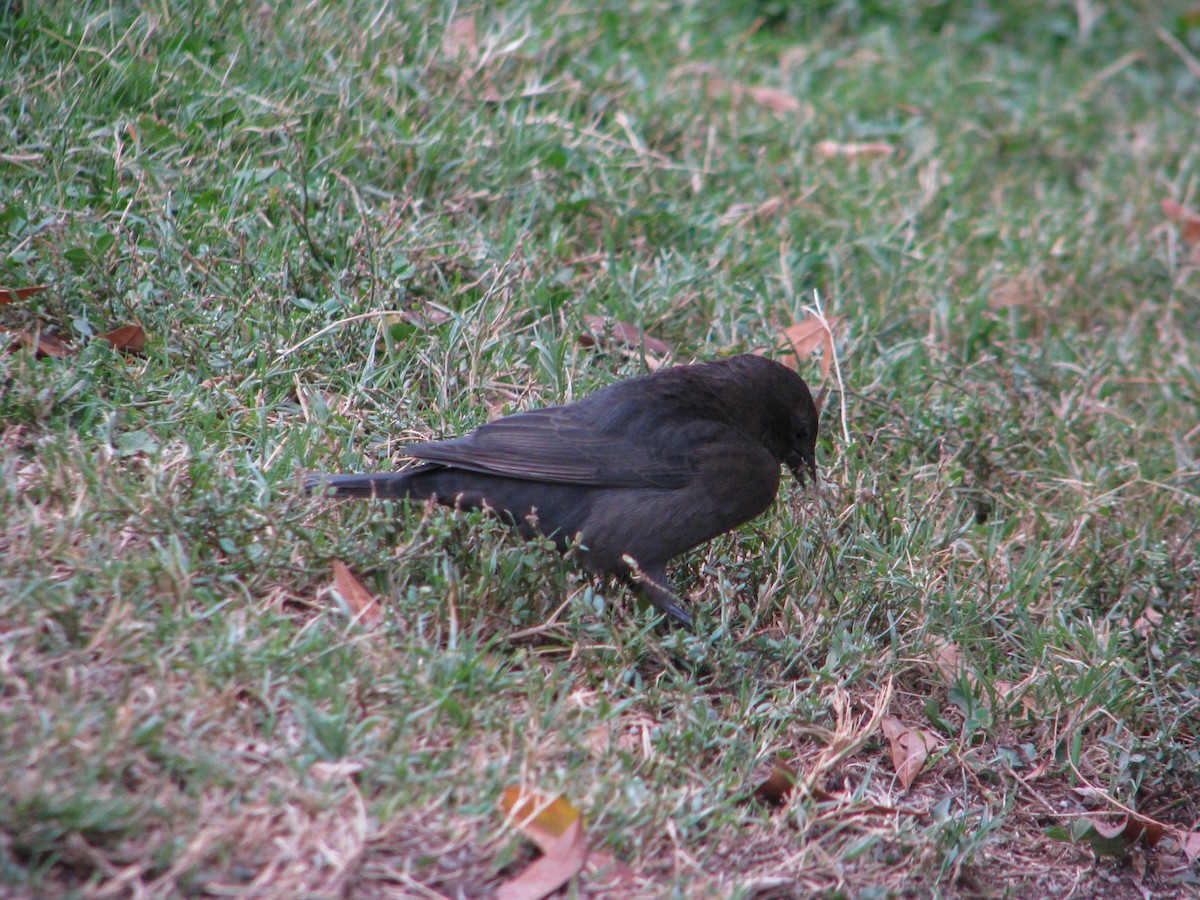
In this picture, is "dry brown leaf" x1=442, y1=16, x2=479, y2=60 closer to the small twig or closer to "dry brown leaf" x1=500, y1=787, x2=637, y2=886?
the small twig

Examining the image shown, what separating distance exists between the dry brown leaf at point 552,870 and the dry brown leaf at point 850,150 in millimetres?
4686

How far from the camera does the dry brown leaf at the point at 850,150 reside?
6.54 meters

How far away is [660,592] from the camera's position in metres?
3.83

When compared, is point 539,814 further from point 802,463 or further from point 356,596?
A: point 802,463

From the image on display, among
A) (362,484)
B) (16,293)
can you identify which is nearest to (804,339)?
(362,484)

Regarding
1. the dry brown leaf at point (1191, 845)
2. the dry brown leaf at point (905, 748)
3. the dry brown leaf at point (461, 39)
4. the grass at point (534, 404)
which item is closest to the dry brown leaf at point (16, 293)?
the grass at point (534, 404)

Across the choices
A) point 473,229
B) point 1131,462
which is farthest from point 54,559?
point 1131,462

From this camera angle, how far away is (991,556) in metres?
4.31

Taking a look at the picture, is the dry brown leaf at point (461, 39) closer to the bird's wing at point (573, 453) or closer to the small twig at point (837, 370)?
the small twig at point (837, 370)

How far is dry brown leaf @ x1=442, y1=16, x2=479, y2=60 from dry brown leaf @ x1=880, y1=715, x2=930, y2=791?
12.6ft

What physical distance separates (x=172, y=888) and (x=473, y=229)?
3.30 m

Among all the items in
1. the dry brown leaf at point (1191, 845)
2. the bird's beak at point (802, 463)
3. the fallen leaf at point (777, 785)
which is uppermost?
Result: the bird's beak at point (802, 463)

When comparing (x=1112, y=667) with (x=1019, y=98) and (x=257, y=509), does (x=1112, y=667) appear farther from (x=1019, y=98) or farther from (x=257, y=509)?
(x=1019, y=98)

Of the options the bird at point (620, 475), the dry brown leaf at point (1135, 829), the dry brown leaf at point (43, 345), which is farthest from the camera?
the dry brown leaf at point (43, 345)
